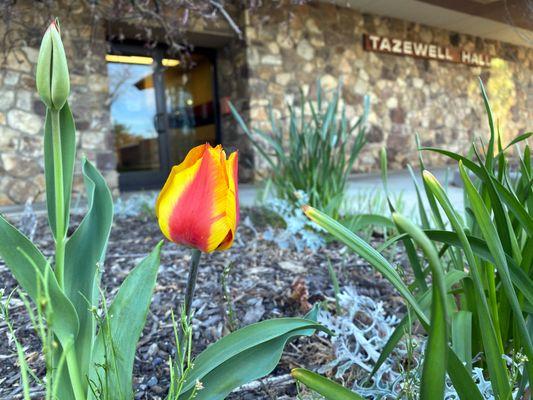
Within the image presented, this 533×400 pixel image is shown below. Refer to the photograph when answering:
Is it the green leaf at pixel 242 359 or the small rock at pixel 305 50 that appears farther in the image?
the small rock at pixel 305 50

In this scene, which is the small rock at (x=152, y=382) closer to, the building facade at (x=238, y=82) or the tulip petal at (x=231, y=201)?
the tulip petal at (x=231, y=201)

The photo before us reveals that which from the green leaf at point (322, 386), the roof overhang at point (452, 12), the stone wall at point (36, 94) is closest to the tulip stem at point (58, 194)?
the green leaf at point (322, 386)

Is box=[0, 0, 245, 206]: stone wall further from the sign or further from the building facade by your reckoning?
the sign

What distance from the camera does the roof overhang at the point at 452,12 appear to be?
586 cm

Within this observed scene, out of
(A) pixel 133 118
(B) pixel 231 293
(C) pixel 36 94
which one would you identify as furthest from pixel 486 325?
(A) pixel 133 118

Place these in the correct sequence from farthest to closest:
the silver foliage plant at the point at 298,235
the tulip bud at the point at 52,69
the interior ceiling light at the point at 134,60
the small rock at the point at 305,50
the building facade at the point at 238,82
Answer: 1. the small rock at the point at 305,50
2. the interior ceiling light at the point at 134,60
3. the building facade at the point at 238,82
4. the silver foliage plant at the point at 298,235
5. the tulip bud at the point at 52,69

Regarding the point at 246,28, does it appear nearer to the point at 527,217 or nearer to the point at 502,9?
the point at 502,9

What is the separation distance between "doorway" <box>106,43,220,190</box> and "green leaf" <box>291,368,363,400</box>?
555 centimetres

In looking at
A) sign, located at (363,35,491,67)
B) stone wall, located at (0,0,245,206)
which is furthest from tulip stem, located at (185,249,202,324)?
sign, located at (363,35,491,67)

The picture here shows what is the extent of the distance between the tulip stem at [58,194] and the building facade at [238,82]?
4.03 meters

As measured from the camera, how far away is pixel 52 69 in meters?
0.45

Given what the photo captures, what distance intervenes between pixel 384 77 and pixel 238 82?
8.10 feet

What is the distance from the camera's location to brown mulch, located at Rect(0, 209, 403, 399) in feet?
2.88

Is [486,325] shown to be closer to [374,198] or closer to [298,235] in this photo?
[298,235]
